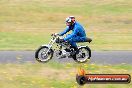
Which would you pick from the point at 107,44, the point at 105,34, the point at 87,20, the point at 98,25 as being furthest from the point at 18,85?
the point at 87,20

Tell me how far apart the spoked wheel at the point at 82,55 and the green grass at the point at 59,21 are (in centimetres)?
484

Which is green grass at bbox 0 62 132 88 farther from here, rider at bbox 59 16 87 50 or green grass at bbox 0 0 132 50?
green grass at bbox 0 0 132 50

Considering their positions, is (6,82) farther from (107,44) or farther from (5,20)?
(5,20)

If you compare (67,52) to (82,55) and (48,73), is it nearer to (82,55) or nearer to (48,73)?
(82,55)

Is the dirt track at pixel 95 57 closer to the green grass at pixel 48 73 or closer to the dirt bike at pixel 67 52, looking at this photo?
the dirt bike at pixel 67 52

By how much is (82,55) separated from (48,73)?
3365mm

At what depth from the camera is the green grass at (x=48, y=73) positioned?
45.3ft

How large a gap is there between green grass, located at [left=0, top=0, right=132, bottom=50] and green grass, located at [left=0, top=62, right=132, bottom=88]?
20.4 ft

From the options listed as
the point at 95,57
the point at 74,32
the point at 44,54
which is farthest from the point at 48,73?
the point at 95,57

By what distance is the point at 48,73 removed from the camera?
15.6m

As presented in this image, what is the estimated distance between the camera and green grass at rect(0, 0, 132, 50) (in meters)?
26.2

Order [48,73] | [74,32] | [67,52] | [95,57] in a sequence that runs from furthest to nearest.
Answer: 1. [95,57]
2. [67,52]
3. [74,32]
4. [48,73]

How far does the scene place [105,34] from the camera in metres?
31.1

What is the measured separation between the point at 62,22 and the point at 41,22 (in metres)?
1.62
